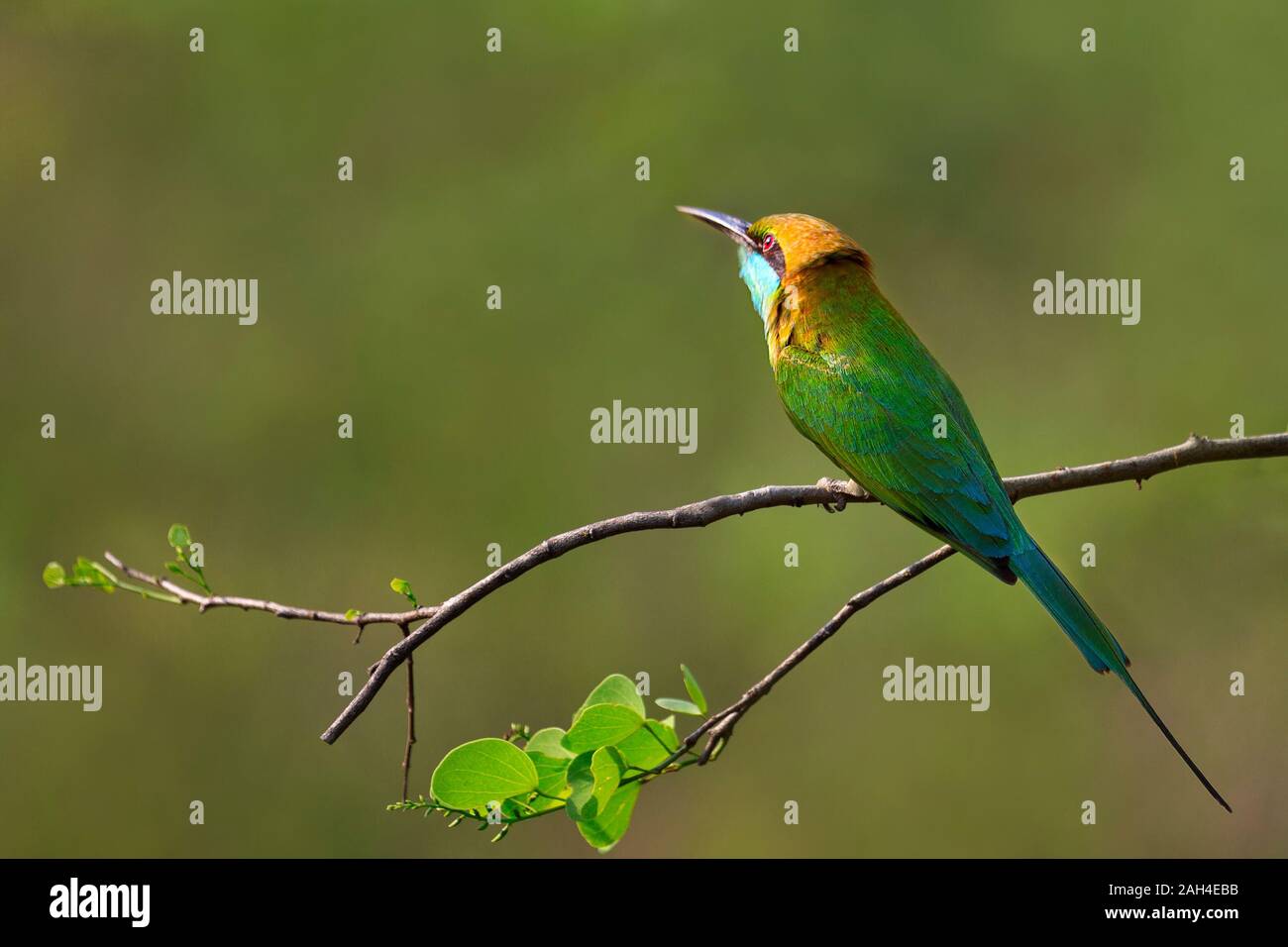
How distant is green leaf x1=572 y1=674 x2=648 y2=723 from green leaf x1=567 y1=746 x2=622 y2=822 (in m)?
0.05

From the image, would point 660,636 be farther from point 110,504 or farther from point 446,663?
point 110,504

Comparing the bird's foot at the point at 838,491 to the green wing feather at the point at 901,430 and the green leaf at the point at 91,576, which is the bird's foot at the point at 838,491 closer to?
the green wing feather at the point at 901,430

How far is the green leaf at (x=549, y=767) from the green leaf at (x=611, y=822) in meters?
0.04

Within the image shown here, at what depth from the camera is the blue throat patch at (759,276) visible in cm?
267

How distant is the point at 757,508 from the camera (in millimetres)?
1735

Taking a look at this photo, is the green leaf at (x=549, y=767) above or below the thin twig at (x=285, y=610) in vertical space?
below

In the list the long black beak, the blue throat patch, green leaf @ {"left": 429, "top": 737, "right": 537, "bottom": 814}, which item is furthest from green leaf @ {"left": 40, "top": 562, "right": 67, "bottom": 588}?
the long black beak

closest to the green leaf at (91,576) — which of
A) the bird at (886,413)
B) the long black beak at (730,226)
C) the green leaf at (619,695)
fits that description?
the green leaf at (619,695)

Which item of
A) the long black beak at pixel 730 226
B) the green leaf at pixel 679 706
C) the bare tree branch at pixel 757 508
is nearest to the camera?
the green leaf at pixel 679 706

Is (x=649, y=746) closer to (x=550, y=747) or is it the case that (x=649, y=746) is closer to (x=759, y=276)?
(x=550, y=747)

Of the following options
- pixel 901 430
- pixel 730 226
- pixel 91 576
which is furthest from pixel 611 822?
pixel 730 226

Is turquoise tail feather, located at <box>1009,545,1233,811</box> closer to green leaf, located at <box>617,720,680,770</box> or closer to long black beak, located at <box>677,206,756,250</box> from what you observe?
green leaf, located at <box>617,720,680,770</box>

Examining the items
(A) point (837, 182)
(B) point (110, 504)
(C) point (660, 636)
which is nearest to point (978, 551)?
(C) point (660, 636)

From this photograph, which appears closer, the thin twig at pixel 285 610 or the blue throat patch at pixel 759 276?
the thin twig at pixel 285 610
